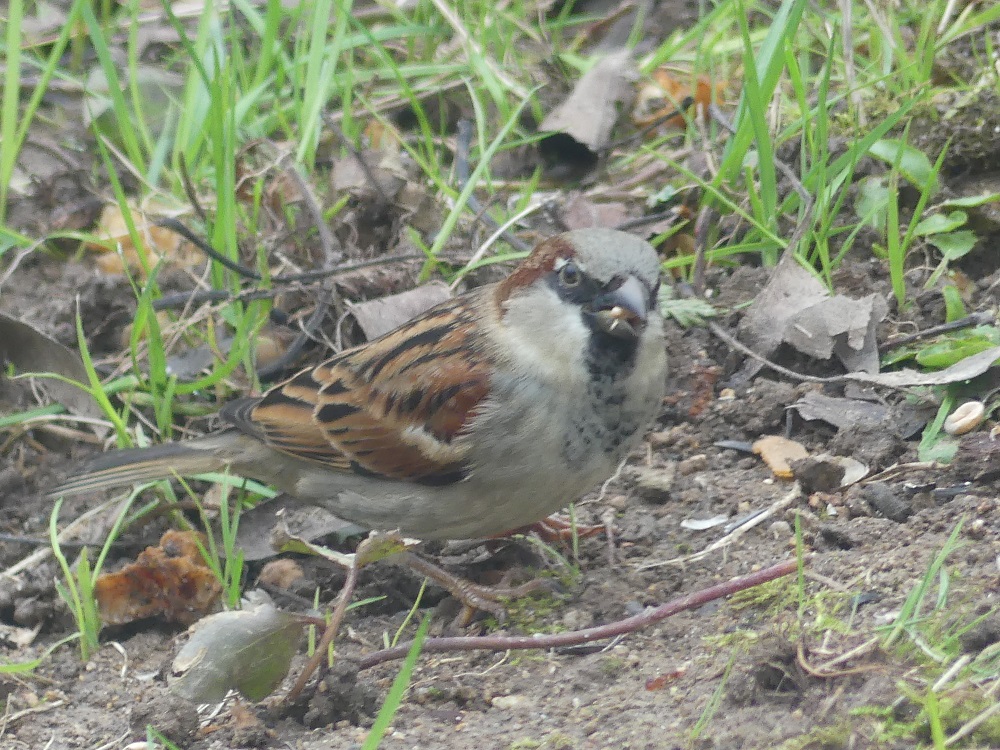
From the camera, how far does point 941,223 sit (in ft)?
11.3

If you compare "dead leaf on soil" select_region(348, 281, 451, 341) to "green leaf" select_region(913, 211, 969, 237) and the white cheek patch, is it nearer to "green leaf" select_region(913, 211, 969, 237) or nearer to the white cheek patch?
the white cheek patch

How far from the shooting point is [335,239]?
13.5 feet

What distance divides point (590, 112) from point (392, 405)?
1774 millimetres

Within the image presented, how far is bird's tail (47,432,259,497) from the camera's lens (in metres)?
3.40

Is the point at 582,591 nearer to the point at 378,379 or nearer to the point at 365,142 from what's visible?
the point at 378,379

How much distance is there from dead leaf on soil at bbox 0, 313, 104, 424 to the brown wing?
0.74 meters

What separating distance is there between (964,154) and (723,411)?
110cm

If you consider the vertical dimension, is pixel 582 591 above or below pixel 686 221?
below

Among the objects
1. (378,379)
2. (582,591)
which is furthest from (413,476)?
(582,591)

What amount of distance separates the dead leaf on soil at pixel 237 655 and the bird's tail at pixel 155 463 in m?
1.13

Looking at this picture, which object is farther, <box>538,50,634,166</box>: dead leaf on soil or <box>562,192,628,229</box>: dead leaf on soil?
<box>538,50,634,166</box>: dead leaf on soil

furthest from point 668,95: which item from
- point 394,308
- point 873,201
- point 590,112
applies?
point 394,308

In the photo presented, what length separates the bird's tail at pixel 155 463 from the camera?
3.40 meters

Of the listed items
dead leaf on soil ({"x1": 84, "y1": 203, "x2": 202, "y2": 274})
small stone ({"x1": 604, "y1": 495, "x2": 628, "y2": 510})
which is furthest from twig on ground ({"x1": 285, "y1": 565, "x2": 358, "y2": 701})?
dead leaf on soil ({"x1": 84, "y1": 203, "x2": 202, "y2": 274})
